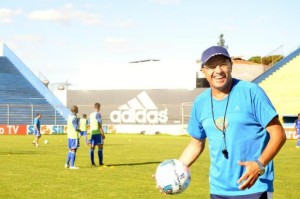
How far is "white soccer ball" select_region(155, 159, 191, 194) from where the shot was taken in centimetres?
523

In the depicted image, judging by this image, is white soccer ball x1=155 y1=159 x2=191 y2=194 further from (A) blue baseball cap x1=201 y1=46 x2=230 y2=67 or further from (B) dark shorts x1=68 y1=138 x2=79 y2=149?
(B) dark shorts x1=68 y1=138 x2=79 y2=149

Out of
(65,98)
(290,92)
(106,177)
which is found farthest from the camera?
(65,98)

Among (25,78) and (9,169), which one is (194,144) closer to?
(9,169)

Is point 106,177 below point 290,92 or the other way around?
below

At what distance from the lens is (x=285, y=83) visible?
53.0 m

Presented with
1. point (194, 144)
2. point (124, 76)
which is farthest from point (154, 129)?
point (194, 144)

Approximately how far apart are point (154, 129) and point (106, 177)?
136 ft

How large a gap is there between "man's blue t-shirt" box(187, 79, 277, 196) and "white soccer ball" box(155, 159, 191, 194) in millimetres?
409

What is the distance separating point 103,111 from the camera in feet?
205

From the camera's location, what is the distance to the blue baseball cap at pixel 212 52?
479 centimetres

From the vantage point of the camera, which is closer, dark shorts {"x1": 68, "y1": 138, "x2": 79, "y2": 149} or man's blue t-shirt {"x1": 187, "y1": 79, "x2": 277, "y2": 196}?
man's blue t-shirt {"x1": 187, "y1": 79, "x2": 277, "y2": 196}

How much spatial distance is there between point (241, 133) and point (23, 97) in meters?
58.0

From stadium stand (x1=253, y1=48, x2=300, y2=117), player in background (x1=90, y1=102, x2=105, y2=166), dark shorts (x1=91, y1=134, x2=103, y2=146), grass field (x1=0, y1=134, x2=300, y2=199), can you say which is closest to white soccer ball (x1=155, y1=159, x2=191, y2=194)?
grass field (x1=0, y1=134, x2=300, y2=199)

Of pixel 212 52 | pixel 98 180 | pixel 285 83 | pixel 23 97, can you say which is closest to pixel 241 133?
pixel 212 52
